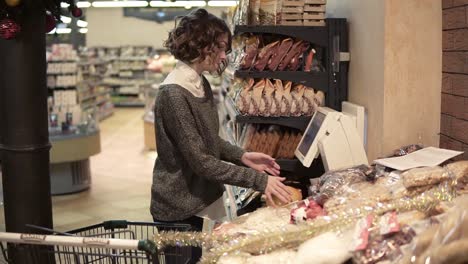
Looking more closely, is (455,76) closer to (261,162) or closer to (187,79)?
(261,162)

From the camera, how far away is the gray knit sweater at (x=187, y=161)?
2250mm

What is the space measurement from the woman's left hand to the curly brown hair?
1.75 ft

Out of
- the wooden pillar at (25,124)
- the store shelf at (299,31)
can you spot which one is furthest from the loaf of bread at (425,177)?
the wooden pillar at (25,124)

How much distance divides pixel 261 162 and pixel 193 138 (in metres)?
0.49

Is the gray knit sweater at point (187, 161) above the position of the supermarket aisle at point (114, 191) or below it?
above

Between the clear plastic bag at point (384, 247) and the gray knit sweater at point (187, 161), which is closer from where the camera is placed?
the clear plastic bag at point (384, 247)

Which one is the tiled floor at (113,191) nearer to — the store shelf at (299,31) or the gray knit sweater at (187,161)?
the store shelf at (299,31)

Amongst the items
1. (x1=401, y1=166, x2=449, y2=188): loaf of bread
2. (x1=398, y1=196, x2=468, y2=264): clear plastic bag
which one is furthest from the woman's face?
(x1=398, y1=196, x2=468, y2=264): clear plastic bag

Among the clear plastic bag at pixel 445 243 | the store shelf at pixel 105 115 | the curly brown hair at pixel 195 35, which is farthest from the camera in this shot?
the store shelf at pixel 105 115

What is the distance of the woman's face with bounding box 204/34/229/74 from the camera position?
2361 millimetres

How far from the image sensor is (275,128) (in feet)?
11.0

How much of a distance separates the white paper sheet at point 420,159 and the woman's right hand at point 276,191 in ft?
1.29

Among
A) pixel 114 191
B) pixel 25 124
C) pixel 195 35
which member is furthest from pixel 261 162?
pixel 114 191

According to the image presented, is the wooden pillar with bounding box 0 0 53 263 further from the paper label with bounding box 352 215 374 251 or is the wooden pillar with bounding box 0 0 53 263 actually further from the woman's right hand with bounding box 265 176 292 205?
the paper label with bounding box 352 215 374 251
